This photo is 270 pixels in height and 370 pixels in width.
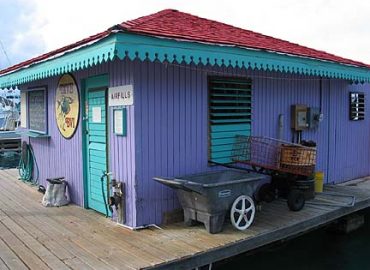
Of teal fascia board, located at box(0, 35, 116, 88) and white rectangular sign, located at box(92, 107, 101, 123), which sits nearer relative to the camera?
teal fascia board, located at box(0, 35, 116, 88)

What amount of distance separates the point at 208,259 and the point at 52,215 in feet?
A: 9.24

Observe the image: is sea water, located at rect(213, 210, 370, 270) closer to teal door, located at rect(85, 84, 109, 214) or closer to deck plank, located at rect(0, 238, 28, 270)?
teal door, located at rect(85, 84, 109, 214)

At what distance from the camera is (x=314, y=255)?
6.65 metres

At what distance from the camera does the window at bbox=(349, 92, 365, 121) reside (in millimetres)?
8977

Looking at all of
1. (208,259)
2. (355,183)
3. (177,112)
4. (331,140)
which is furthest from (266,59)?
(355,183)

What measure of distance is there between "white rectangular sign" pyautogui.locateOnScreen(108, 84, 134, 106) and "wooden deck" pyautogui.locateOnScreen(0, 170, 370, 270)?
1.65m

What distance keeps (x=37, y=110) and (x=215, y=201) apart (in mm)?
5172

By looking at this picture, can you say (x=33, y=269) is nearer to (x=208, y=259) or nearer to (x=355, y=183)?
(x=208, y=259)

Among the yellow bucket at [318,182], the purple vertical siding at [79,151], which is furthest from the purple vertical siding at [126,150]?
the yellow bucket at [318,182]

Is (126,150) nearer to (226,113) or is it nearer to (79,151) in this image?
(79,151)

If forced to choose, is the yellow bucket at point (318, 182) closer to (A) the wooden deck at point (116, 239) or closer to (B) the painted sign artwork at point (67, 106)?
(A) the wooden deck at point (116, 239)

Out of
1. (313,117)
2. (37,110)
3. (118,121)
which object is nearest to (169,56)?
(118,121)

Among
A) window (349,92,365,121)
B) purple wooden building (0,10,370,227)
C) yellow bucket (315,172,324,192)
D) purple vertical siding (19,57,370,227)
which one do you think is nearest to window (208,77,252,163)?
purple wooden building (0,10,370,227)

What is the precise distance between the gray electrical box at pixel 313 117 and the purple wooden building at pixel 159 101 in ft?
0.13
